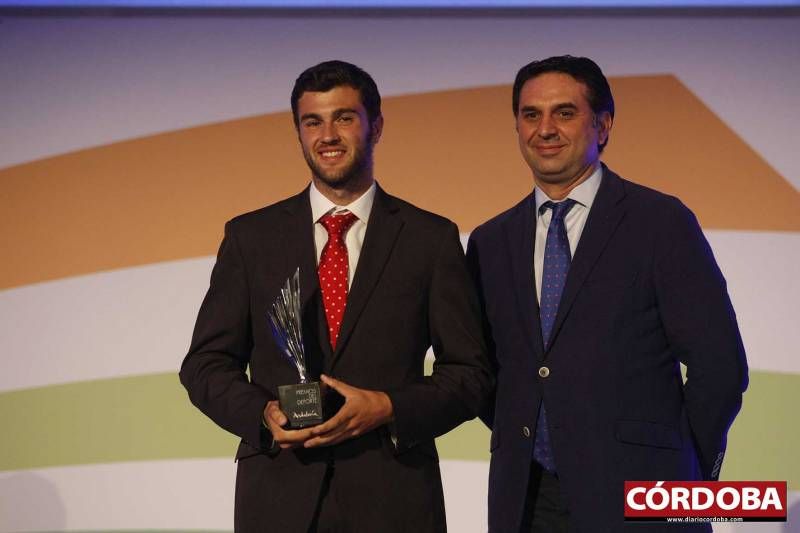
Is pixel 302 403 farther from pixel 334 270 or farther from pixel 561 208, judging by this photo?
pixel 561 208

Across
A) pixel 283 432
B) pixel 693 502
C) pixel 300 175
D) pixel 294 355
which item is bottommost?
pixel 693 502

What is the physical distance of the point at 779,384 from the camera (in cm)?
388

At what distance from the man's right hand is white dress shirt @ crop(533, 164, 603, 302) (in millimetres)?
713

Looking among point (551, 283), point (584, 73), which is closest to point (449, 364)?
point (551, 283)

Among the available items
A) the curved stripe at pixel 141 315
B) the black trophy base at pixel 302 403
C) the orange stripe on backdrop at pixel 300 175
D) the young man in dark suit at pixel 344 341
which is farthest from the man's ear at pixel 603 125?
the curved stripe at pixel 141 315

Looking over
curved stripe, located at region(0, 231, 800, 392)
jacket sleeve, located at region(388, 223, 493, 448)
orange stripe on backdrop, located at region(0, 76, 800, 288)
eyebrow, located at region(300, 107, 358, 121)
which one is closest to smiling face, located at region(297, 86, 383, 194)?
eyebrow, located at region(300, 107, 358, 121)

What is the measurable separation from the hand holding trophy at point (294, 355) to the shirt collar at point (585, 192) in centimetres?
68

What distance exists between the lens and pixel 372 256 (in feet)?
7.70

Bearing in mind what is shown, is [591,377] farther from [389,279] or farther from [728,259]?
[728,259]

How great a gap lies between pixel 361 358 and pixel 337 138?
516 mm

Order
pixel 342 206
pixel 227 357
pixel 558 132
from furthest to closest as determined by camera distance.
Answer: pixel 558 132, pixel 342 206, pixel 227 357

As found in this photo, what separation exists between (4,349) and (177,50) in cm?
132

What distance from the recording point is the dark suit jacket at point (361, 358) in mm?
2215

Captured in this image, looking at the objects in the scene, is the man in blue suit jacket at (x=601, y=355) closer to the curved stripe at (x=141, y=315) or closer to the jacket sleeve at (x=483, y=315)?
the jacket sleeve at (x=483, y=315)
